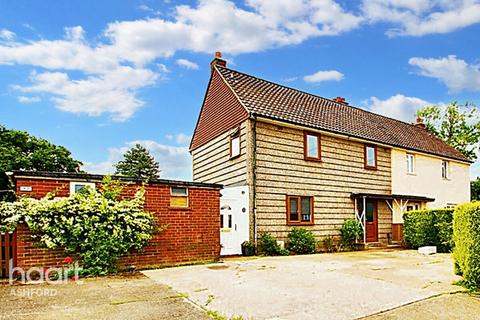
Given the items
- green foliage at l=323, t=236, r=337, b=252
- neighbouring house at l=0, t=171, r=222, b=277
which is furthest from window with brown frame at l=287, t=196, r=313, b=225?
neighbouring house at l=0, t=171, r=222, b=277

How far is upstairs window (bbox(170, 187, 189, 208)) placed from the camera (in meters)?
11.0

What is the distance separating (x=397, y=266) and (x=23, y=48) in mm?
13255

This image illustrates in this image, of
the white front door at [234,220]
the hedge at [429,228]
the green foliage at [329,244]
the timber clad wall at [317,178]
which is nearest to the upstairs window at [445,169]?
the timber clad wall at [317,178]

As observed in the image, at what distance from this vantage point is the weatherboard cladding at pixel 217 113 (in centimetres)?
1580

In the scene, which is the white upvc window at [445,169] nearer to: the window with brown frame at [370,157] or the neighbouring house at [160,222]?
the window with brown frame at [370,157]

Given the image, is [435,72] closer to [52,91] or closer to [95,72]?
[95,72]

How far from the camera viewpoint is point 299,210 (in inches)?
615

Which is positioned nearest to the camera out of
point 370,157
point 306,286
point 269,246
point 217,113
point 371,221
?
point 306,286

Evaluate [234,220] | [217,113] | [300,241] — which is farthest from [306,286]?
[217,113]

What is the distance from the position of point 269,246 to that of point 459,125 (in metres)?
30.7

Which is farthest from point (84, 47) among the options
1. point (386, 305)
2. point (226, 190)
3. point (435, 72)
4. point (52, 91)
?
point (435, 72)

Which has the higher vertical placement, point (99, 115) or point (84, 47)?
point (84, 47)

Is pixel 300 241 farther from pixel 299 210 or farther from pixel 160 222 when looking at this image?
pixel 160 222

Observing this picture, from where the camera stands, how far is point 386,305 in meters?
6.32
